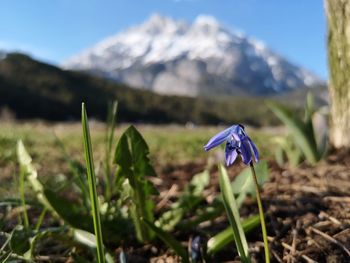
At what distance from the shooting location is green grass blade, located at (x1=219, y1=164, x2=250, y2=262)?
1.22 meters

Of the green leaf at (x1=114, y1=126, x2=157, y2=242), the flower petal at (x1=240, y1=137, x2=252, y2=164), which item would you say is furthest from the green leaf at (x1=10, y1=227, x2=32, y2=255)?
the flower petal at (x1=240, y1=137, x2=252, y2=164)

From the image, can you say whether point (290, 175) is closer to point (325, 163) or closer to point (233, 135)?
point (325, 163)

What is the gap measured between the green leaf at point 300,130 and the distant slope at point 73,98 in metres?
71.0

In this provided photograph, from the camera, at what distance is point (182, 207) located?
1819 millimetres

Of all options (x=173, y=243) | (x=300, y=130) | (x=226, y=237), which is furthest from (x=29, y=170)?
(x=300, y=130)

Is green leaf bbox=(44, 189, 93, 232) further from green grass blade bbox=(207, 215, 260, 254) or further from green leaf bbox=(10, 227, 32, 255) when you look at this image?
green grass blade bbox=(207, 215, 260, 254)

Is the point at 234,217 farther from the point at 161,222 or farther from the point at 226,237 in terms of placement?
the point at 161,222

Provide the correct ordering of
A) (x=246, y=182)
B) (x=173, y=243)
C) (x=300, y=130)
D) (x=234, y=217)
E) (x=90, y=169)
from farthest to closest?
(x=300, y=130) < (x=246, y=182) < (x=173, y=243) < (x=234, y=217) < (x=90, y=169)

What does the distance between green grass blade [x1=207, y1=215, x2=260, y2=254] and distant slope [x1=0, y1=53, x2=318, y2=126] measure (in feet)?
237

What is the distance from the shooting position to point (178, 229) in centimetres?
179

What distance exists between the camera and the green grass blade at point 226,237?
4.85ft

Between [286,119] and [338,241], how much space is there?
1.25 meters

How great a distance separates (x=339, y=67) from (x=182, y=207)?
63.8 inches

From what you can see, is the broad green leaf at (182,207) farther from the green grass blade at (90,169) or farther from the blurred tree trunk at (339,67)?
the blurred tree trunk at (339,67)
